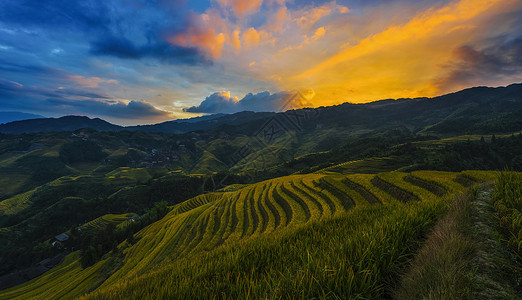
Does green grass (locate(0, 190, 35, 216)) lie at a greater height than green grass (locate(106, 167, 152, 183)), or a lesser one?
lesser

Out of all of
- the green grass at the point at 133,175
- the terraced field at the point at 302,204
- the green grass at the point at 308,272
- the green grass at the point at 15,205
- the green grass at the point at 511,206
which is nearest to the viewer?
the green grass at the point at 308,272

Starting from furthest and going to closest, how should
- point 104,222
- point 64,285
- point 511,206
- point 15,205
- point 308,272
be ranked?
point 15,205
point 104,222
point 64,285
point 511,206
point 308,272

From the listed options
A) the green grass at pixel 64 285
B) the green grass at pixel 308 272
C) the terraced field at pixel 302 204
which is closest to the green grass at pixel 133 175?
the green grass at pixel 64 285

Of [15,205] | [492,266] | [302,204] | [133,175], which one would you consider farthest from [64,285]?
[133,175]

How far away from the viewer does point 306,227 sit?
5680 millimetres

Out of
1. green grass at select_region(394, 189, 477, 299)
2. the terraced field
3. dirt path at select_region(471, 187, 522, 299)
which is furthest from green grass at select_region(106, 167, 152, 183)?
dirt path at select_region(471, 187, 522, 299)

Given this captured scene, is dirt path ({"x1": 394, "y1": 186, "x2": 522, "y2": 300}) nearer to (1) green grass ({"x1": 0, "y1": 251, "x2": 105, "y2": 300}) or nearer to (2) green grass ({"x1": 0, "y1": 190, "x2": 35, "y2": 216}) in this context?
(1) green grass ({"x1": 0, "y1": 251, "x2": 105, "y2": 300})

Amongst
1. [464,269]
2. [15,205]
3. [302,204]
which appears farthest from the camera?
[15,205]

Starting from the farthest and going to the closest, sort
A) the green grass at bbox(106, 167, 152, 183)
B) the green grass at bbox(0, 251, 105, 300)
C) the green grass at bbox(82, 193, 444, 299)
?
1. the green grass at bbox(106, 167, 152, 183)
2. the green grass at bbox(0, 251, 105, 300)
3. the green grass at bbox(82, 193, 444, 299)

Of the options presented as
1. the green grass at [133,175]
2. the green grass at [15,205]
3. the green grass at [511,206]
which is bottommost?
the green grass at [15,205]

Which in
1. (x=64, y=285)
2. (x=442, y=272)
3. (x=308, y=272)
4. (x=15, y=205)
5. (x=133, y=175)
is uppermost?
(x=442, y=272)

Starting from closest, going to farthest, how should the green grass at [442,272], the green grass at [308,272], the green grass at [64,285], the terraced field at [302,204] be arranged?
the green grass at [442,272]
the green grass at [308,272]
the terraced field at [302,204]
the green grass at [64,285]

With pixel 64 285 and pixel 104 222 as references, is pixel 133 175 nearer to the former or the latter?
pixel 104 222

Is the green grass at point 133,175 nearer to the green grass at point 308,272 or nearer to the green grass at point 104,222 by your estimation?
the green grass at point 104,222
